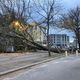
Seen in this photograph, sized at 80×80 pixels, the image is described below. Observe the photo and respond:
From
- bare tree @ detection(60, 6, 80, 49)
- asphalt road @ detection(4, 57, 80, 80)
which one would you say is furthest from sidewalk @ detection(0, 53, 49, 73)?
bare tree @ detection(60, 6, 80, 49)

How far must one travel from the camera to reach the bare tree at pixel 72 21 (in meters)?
74.2

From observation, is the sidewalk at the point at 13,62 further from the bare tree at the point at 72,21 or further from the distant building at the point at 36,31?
the bare tree at the point at 72,21

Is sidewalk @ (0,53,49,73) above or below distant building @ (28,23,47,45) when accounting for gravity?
below

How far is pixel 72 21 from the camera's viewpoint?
246 ft

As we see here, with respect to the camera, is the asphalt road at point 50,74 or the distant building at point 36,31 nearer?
the asphalt road at point 50,74

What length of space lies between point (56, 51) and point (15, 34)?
9.86 m

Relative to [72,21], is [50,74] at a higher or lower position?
lower

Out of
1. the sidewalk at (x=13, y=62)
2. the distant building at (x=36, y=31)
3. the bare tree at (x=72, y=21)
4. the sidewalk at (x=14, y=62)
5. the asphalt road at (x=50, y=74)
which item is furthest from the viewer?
the bare tree at (x=72, y=21)

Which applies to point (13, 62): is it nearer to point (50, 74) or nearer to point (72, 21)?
point (50, 74)

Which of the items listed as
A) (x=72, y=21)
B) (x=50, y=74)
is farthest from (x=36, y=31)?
(x=50, y=74)

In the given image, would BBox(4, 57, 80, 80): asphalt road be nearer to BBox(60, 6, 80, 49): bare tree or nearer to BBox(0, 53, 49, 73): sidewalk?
BBox(0, 53, 49, 73): sidewalk

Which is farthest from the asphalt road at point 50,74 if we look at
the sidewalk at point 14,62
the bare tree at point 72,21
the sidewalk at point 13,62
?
the bare tree at point 72,21

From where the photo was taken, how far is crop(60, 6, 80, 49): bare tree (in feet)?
244

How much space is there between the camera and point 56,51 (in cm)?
5966
